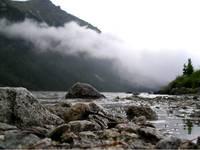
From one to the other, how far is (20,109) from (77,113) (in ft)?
12.4

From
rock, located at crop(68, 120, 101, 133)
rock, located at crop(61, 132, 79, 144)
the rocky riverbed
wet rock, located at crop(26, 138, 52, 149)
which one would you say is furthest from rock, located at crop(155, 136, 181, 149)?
rock, located at crop(68, 120, 101, 133)

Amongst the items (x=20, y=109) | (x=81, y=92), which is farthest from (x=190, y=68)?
(x=20, y=109)

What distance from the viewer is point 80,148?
1138 centimetres

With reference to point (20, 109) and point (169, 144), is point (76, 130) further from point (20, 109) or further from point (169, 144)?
point (169, 144)

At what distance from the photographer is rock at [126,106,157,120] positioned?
2464 cm

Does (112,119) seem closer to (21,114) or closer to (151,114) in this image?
(21,114)

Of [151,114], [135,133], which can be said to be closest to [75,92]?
[151,114]

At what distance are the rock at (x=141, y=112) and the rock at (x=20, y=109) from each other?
26.9ft

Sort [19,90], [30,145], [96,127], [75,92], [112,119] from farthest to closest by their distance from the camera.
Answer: [75,92], [112,119], [19,90], [96,127], [30,145]

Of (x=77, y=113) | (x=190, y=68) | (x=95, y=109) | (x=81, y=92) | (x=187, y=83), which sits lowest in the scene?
(x=77, y=113)

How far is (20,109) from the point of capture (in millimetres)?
16859

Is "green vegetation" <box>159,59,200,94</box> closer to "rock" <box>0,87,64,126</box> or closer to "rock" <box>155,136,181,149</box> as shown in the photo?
"rock" <box>0,87,64,126</box>

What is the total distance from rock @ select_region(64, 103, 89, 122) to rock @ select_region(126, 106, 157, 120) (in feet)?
16.2

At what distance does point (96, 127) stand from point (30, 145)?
4414 mm
